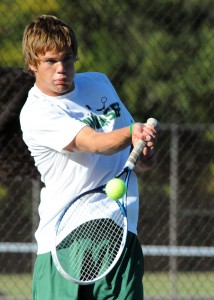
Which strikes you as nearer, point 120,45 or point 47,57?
point 47,57

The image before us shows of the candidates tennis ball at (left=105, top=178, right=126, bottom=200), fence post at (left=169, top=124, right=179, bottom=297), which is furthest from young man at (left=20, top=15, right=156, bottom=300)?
fence post at (left=169, top=124, right=179, bottom=297)

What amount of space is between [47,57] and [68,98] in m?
0.18

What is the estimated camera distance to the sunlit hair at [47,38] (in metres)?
3.56

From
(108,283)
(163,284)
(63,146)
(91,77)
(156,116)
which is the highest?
(91,77)

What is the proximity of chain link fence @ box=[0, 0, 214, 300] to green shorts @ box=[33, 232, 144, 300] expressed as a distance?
2.25m

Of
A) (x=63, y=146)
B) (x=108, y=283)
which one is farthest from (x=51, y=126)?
(x=108, y=283)

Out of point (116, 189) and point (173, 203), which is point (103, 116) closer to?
point (116, 189)

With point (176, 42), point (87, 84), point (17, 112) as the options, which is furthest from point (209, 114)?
point (87, 84)

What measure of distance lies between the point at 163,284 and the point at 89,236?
3.10 meters

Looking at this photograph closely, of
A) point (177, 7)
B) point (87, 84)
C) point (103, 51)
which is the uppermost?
point (87, 84)

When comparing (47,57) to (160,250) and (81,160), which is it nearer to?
(81,160)

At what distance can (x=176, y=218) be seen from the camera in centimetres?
660

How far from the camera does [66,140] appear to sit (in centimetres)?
348

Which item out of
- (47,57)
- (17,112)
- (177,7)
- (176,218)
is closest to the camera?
(47,57)
